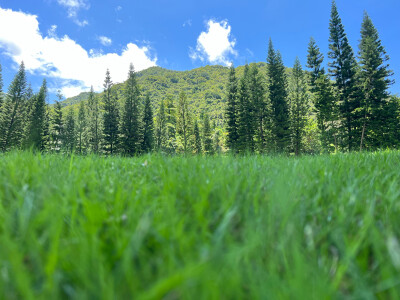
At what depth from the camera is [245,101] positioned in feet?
145

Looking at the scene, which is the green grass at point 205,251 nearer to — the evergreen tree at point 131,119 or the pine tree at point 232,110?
the pine tree at point 232,110

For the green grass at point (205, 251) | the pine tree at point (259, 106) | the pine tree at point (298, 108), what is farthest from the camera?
the pine tree at point (259, 106)

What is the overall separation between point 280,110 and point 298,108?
4913 mm

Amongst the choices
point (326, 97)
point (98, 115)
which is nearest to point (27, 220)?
point (326, 97)

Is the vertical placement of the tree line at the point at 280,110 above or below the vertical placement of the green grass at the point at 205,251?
above

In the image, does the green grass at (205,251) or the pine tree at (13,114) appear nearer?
the green grass at (205,251)

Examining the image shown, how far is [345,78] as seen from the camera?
1372 inches

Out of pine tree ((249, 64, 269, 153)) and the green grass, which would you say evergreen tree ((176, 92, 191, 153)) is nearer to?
pine tree ((249, 64, 269, 153))

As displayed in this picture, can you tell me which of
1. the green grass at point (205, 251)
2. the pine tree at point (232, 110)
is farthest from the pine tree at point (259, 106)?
the green grass at point (205, 251)

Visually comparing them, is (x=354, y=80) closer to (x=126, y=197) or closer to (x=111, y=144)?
(x=126, y=197)

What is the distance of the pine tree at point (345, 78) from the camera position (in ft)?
110

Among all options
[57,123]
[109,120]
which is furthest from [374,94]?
[57,123]

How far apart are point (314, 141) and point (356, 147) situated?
121 feet

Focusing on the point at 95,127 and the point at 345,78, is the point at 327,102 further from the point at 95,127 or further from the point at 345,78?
the point at 95,127
